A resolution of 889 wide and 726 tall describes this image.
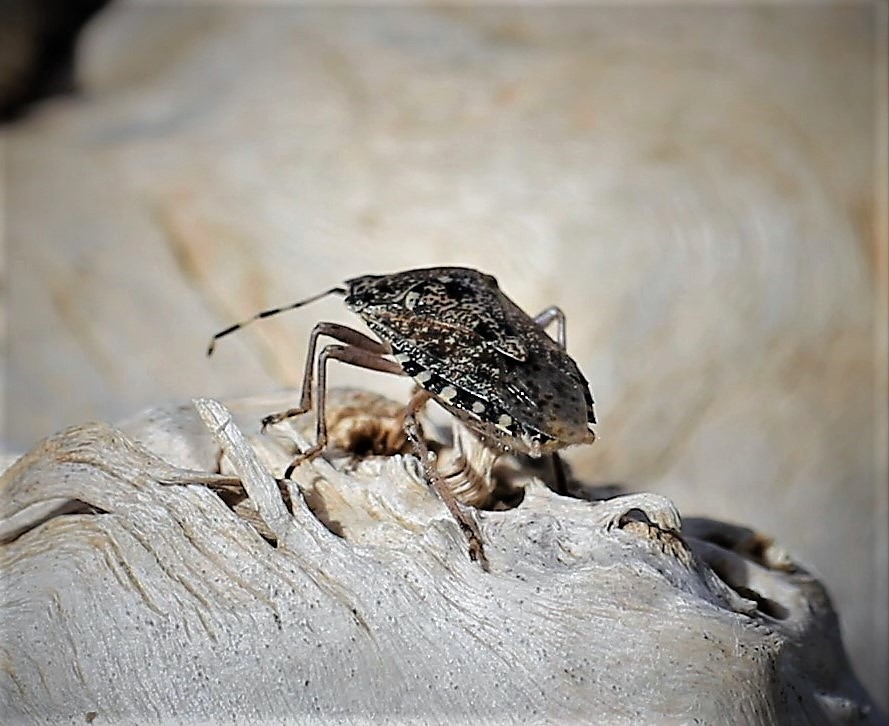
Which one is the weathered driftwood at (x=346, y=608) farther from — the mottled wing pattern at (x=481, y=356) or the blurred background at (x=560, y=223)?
the blurred background at (x=560, y=223)

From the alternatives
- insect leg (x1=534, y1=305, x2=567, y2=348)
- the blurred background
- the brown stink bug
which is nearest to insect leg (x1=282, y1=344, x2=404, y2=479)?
the brown stink bug

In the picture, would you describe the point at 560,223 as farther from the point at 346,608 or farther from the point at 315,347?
the point at 346,608

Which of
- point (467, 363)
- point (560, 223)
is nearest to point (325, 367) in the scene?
point (467, 363)

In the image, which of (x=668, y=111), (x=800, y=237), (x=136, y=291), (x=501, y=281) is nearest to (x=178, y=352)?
(x=136, y=291)

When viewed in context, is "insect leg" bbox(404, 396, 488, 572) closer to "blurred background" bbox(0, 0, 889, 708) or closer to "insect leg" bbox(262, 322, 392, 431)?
"insect leg" bbox(262, 322, 392, 431)

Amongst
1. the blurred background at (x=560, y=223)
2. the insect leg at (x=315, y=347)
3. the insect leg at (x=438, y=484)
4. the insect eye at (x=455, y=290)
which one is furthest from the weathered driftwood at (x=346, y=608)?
the blurred background at (x=560, y=223)
